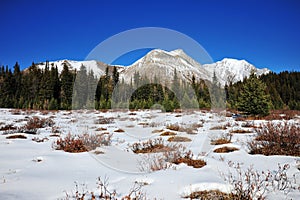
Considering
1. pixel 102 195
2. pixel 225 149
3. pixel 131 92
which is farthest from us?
pixel 131 92

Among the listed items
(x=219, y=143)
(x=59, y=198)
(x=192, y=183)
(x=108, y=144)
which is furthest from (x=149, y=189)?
(x=219, y=143)

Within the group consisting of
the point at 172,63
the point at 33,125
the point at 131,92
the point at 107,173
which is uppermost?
the point at 172,63

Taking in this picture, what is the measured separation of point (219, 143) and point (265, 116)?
10723 mm

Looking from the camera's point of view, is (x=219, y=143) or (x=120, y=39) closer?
(x=120, y=39)

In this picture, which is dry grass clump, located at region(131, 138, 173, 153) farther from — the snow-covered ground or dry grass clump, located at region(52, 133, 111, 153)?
dry grass clump, located at region(52, 133, 111, 153)

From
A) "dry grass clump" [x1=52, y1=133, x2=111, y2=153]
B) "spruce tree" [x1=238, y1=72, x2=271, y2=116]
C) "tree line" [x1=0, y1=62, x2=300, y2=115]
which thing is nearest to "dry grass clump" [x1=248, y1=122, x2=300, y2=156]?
"dry grass clump" [x1=52, y1=133, x2=111, y2=153]

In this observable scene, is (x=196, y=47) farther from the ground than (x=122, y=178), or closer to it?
farther from the ground

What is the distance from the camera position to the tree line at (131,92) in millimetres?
17156

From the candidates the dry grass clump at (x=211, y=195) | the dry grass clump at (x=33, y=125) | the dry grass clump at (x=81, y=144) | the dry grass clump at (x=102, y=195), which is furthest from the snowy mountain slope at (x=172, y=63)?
the dry grass clump at (x=33, y=125)

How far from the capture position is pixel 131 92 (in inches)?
702

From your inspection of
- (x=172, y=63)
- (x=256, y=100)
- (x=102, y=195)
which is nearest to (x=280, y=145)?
(x=102, y=195)

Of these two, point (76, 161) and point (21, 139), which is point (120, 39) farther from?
point (21, 139)

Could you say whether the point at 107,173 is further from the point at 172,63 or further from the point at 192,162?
the point at 172,63

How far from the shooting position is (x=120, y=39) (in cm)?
605
